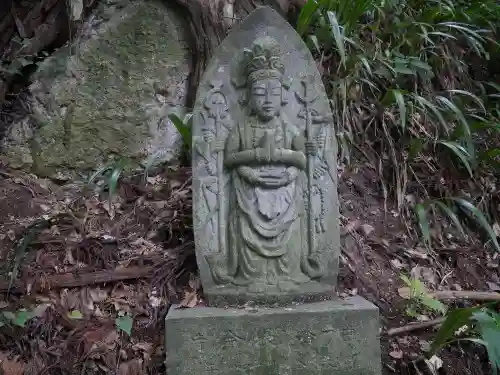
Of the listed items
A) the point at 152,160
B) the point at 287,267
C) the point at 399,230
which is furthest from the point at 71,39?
the point at 399,230

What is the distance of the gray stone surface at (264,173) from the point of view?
305cm

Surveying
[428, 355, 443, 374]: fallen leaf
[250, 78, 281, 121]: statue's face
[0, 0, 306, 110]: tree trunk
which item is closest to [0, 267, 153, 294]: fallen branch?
[250, 78, 281, 121]: statue's face

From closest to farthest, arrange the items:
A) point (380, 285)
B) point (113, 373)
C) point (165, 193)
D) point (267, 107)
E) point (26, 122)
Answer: point (113, 373) < point (267, 107) < point (380, 285) < point (165, 193) < point (26, 122)

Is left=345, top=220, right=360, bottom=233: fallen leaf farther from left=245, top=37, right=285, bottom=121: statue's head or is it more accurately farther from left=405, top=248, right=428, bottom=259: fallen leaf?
left=245, top=37, right=285, bottom=121: statue's head

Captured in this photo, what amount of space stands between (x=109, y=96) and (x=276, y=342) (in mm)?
3273

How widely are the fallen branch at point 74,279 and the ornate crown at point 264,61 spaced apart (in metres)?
1.67

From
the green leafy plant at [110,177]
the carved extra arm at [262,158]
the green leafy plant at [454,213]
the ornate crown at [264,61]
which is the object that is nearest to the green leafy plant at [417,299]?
the green leafy plant at [454,213]

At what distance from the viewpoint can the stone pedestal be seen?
9.03ft

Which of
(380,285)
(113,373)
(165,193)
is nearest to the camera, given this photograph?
(113,373)

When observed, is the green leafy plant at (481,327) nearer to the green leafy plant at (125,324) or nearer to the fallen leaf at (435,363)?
the fallen leaf at (435,363)

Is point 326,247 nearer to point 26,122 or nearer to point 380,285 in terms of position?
point 380,285

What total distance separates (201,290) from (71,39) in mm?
3178

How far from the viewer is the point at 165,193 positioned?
416cm

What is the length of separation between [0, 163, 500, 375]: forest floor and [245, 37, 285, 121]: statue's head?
1.19m
